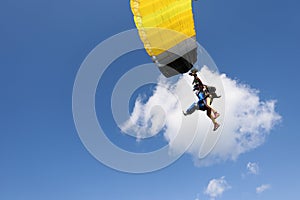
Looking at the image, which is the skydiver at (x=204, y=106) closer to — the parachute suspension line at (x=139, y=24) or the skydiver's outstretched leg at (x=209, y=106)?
the skydiver's outstretched leg at (x=209, y=106)

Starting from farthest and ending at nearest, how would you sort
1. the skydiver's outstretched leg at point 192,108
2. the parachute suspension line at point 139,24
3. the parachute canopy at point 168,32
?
the skydiver's outstretched leg at point 192,108
the parachute canopy at point 168,32
the parachute suspension line at point 139,24

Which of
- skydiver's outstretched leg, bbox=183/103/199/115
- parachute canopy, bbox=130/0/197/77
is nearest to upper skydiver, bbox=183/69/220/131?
skydiver's outstretched leg, bbox=183/103/199/115

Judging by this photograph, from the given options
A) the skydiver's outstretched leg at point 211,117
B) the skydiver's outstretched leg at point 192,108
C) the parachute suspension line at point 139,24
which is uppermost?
the parachute suspension line at point 139,24

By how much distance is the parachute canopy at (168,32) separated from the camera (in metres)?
16.2

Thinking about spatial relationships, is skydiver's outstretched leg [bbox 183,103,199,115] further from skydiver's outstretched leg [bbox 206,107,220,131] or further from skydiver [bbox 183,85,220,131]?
skydiver's outstretched leg [bbox 206,107,220,131]

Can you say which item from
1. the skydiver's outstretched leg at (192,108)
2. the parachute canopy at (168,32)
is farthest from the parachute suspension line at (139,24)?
the skydiver's outstretched leg at (192,108)

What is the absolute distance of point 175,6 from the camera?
16.6 metres

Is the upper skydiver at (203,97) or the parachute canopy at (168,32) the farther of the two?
the upper skydiver at (203,97)

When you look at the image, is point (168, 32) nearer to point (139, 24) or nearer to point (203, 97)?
point (139, 24)

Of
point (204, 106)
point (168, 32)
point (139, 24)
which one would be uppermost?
point (168, 32)

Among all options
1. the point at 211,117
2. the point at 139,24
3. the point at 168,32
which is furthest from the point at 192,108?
the point at 139,24

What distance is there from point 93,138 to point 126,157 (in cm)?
193

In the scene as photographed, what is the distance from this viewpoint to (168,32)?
16.8 meters

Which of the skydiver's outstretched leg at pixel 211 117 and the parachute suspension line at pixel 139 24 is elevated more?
the parachute suspension line at pixel 139 24
